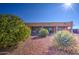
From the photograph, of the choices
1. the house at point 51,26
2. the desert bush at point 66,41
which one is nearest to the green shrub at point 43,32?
the house at point 51,26

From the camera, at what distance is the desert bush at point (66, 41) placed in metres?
2.17

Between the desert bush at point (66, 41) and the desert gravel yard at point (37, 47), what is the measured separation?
9 cm

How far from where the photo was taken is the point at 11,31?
2193 millimetres

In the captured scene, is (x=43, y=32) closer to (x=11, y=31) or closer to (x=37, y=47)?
(x=37, y=47)

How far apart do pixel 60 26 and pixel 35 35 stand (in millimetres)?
354

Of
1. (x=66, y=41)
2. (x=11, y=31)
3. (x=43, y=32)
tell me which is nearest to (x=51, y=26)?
(x=43, y=32)

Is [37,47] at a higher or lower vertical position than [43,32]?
lower

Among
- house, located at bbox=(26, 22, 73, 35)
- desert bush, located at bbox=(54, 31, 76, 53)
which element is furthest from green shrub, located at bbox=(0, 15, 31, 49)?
desert bush, located at bbox=(54, 31, 76, 53)

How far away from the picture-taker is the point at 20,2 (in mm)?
2244

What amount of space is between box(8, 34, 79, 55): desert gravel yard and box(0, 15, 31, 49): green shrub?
3.4 inches

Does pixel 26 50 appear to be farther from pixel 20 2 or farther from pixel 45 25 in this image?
pixel 20 2

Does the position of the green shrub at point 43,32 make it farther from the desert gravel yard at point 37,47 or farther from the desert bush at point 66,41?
the desert bush at point 66,41

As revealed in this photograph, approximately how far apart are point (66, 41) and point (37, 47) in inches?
15.5
